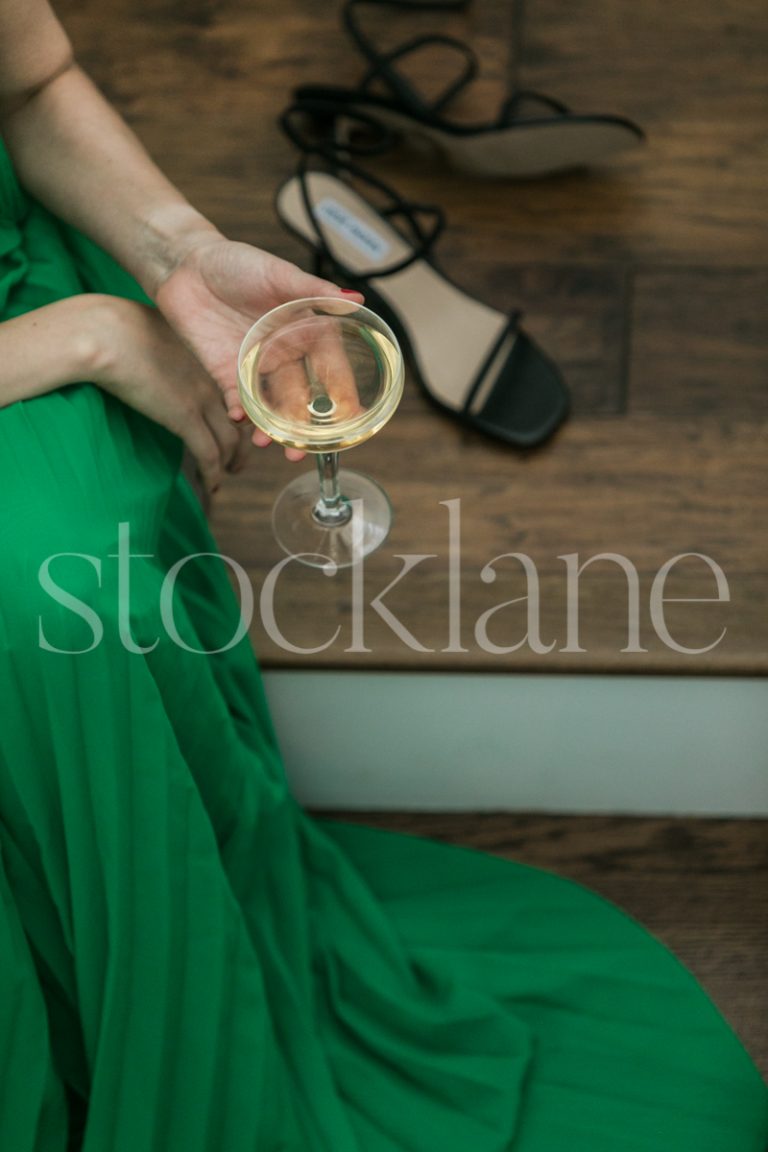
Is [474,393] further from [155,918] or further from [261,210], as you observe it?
[155,918]

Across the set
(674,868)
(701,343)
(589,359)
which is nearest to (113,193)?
(589,359)

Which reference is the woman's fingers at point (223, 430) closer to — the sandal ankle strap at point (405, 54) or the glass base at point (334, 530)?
the glass base at point (334, 530)

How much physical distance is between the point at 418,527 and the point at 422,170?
504 millimetres

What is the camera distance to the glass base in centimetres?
106

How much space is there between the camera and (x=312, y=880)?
43.4 inches

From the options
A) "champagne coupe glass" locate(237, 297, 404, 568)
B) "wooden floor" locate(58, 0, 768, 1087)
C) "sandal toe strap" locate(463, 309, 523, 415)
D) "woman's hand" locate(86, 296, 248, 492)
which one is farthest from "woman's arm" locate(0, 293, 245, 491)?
"sandal toe strap" locate(463, 309, 523, 415)

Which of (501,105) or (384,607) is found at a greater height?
(501,105)

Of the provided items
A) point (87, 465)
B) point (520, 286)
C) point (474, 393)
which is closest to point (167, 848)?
point (87, 465)

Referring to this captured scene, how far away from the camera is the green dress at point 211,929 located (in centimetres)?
A: 82

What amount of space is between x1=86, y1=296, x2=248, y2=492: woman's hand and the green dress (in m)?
0.03

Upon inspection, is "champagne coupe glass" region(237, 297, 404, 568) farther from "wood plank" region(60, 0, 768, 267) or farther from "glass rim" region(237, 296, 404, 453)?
"wood plank" region(60, 0, 768, 267)

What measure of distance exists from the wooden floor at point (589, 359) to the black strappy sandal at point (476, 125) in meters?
0.03

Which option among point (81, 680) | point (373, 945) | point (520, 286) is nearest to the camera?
point (81, 680)

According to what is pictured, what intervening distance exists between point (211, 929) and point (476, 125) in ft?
3.21
